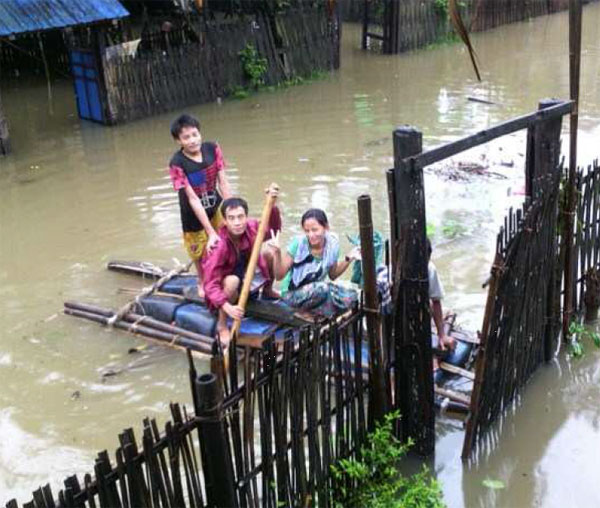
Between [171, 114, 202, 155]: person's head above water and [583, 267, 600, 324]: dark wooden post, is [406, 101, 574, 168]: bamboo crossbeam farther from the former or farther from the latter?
[171, 114, 202, 155]: person's head above water

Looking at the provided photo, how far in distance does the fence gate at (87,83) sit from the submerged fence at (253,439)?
954 centimetres

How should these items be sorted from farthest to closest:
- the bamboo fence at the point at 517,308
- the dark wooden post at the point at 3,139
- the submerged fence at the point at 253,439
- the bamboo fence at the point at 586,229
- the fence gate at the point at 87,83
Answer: the fence gate at the point at 87,83 < the dark wooden post at the point at 3,139 < the bamboo fence at the point at 586,229 < the bamboo fence at the point at 517,308 < the submerged fence at the point at 253,439

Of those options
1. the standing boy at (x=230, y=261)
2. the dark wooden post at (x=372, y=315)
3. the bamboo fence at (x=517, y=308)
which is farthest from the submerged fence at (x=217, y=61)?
the dark wooden post at (x=372, y=315)

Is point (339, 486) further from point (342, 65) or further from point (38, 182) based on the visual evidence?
point (342, 65)

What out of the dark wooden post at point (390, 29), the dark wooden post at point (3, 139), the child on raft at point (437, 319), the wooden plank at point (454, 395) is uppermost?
the dark wooden post at point (390, 29)

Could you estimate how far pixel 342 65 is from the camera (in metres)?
16.4

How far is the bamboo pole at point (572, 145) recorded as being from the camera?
479 centimetres

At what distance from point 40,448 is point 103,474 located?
2408mm

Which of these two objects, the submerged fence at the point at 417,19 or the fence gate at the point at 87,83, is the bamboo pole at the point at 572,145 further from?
the submerged fence at the point at 417,19

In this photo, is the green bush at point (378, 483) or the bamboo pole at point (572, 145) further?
the bamboo pole at point (572, 145)

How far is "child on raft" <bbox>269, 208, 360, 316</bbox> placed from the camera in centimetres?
512

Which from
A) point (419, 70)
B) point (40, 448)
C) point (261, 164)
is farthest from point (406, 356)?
point (419, 70)

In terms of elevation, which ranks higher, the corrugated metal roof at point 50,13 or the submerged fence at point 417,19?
the corrugated metal roof at point 50,13

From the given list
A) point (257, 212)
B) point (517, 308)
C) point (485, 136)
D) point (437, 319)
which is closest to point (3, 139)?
point (257, 212)
